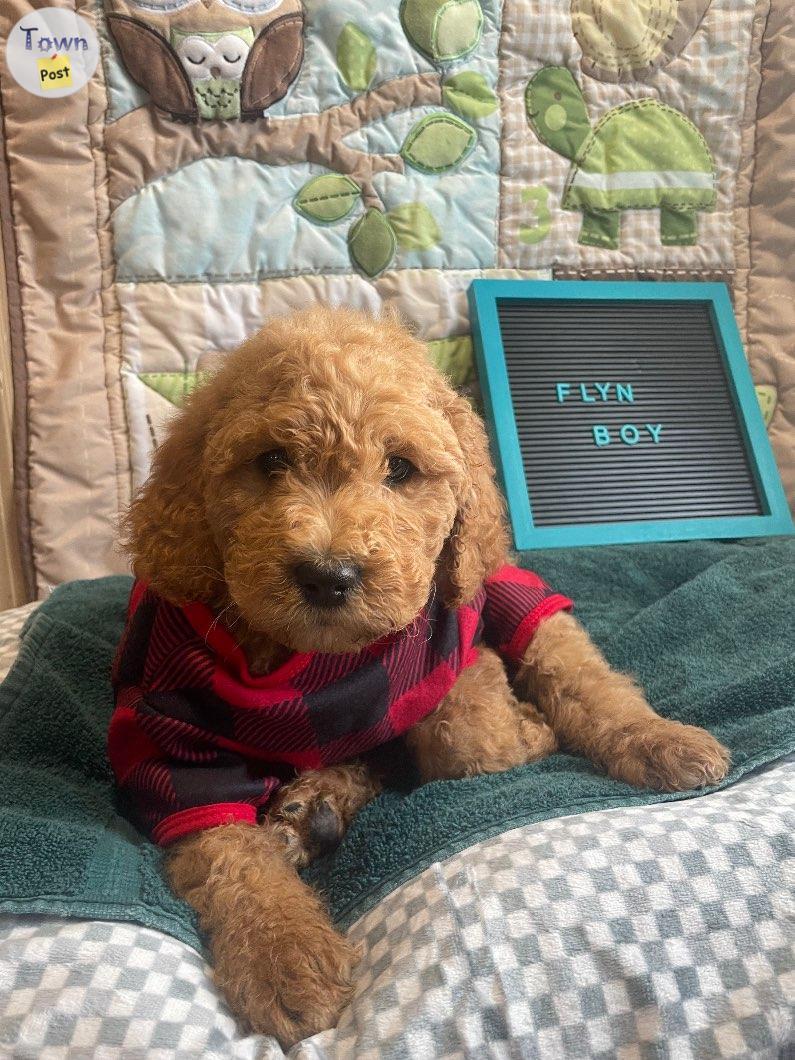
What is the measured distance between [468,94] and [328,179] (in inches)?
22.1

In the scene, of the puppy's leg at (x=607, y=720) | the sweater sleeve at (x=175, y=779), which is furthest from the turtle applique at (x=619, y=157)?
the sweater sleeve at (x=175, y=779)

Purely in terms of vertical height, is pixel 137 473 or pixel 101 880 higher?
pixel 137 473

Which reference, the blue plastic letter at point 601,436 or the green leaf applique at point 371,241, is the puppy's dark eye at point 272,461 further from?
the blue plastic letter at point 601,436

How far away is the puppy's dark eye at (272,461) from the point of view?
154cm

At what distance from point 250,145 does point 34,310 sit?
0.87 m

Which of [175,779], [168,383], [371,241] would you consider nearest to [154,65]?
[371,241]

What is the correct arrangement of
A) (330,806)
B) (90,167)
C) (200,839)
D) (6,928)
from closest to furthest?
(6,928) → (200,839) → (330,806) → (90,167)

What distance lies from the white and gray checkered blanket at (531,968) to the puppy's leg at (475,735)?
387mm

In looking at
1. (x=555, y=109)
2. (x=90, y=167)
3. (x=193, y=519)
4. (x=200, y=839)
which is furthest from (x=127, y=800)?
(x=555, y=109)

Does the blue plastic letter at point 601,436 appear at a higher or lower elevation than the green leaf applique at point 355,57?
lower

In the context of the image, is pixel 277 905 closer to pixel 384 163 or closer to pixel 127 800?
pixel 127 800

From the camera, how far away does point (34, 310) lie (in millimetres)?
2795

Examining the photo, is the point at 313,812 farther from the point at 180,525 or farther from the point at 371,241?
the point at 371,241

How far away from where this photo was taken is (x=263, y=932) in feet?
4.39
